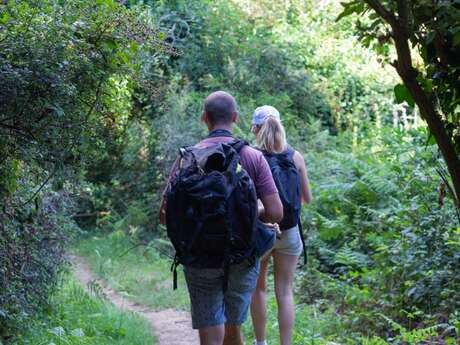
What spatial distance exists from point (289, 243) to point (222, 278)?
153 centimetres

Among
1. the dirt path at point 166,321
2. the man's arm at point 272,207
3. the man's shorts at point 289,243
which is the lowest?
the dirt path at point 166,321

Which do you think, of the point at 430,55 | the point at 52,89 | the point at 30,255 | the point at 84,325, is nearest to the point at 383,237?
the point at 84,325

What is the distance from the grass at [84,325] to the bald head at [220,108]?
8.30ft

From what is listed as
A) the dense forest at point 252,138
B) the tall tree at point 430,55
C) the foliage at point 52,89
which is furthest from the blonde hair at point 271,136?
the tall tree at point 430,55

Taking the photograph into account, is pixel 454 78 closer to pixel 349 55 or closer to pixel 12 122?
pixel 12 122

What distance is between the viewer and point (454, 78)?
3.03m

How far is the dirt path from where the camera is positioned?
8352 mm

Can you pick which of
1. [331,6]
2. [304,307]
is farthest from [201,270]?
[331,6]

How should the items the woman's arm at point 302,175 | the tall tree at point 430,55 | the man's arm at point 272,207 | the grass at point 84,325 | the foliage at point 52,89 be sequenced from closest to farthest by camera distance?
the tall tree at point 430,55, the foliage at point 52,89, the man's arm at point 272,207, the woman's arm at point 302,175, the grass at point 84,325

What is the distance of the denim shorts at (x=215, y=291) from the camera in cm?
514

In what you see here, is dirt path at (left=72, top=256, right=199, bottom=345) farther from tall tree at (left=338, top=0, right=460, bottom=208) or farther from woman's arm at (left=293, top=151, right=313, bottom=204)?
tall tree at (left=338, top=0, right=460, bottom=208)

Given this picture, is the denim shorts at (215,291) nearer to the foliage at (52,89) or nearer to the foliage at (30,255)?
the foliage at (52,89)

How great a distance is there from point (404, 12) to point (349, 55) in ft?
53.2

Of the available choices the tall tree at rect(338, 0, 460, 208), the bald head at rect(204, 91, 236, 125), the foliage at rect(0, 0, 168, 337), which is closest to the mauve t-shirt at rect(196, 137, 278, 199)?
the bald head at rect(204, 91, 236, 125)
